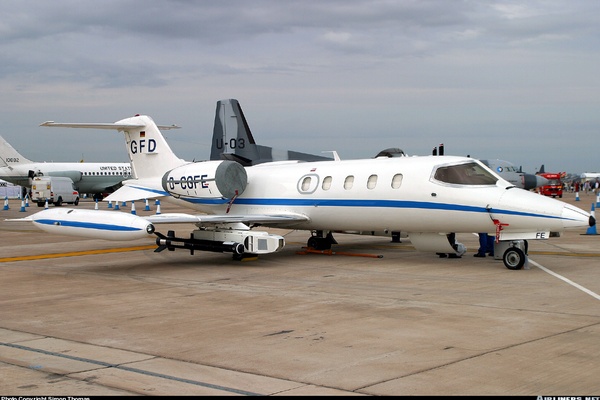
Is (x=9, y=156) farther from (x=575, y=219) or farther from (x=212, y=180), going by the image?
(x=575, y=219)

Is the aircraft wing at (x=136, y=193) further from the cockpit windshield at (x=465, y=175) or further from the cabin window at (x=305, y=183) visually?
the cockpit windshield at (x=465, y=175)

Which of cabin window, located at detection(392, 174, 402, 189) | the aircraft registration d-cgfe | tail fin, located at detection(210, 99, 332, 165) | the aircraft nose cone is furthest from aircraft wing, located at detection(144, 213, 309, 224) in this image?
tail fin, located at detection(210, 99, 332, 165)

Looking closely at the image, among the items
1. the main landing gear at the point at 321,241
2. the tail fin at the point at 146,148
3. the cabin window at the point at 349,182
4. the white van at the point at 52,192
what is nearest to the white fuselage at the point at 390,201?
the cabin window at the point at 349,182

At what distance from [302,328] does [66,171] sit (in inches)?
2265

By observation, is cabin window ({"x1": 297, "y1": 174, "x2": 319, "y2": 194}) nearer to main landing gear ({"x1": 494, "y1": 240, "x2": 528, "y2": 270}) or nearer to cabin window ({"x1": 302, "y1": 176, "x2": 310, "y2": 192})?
cabin window ({"x1": 302, "y1": 176, "x2": 310, "y2": 192})

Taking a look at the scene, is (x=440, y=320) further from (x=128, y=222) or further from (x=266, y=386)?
(x=128, y=222)

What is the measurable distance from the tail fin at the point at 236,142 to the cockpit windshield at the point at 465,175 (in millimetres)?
13281

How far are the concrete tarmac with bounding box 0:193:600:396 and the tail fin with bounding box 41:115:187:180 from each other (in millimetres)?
5134

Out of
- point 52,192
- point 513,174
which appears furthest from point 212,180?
point 52,192

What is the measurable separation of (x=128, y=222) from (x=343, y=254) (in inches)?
233

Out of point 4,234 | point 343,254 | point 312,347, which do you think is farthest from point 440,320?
point 4,234

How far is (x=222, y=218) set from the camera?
55.0 ft

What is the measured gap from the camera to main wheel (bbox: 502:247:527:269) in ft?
48.6

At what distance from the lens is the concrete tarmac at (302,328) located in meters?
6.75
